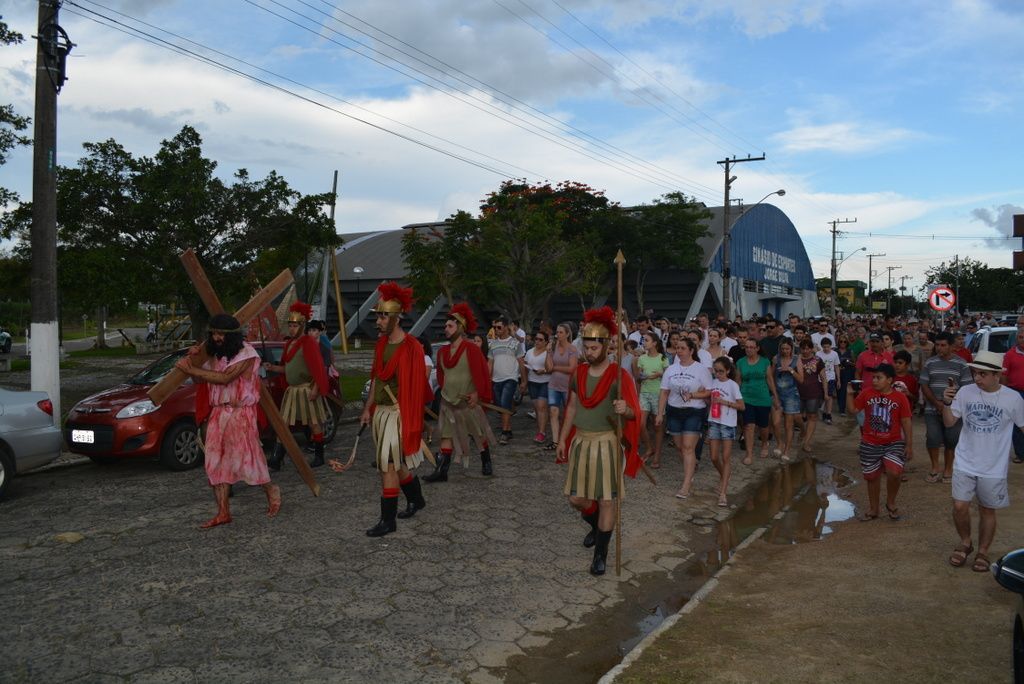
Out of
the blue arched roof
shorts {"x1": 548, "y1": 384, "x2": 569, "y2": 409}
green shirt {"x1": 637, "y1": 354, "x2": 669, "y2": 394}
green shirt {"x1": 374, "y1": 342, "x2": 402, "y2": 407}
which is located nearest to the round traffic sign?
green shirt {"x1": 637, "y1": 354, "x2": 669, "y2": 394}

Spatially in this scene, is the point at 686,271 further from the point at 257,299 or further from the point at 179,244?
the point at 257,299

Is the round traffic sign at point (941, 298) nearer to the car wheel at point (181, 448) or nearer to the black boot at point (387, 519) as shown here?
the black boot at point (387, 519)

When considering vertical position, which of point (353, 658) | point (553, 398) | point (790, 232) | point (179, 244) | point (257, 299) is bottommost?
point (353, 658)

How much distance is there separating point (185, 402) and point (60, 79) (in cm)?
486

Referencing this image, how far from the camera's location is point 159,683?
12.5 ft

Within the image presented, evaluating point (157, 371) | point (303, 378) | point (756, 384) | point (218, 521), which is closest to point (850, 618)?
point (218, 521)

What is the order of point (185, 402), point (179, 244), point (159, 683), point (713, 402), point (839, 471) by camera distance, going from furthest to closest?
1. point (179, 244)
2. point (839, 471)
3. point (185, 402)
4. point (713, 402)
5. point (159, 683)

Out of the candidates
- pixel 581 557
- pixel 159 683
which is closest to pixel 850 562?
pixel 581 557

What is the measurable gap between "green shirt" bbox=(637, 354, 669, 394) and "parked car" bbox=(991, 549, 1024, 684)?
624 cm

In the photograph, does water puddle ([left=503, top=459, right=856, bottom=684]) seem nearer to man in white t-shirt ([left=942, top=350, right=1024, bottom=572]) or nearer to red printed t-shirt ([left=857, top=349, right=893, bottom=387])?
man in white t-shirt ([left=942, top=350, right=1024, bottom=572])

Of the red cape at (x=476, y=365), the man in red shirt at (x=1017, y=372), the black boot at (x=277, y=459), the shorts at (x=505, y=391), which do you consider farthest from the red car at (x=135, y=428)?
the man in red shirt at (x=1017, y=372)

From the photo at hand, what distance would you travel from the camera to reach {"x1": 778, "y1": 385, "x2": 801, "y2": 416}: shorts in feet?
34.8

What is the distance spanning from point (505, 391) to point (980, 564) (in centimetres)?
656

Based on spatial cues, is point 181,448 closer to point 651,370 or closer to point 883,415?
point 651,370
